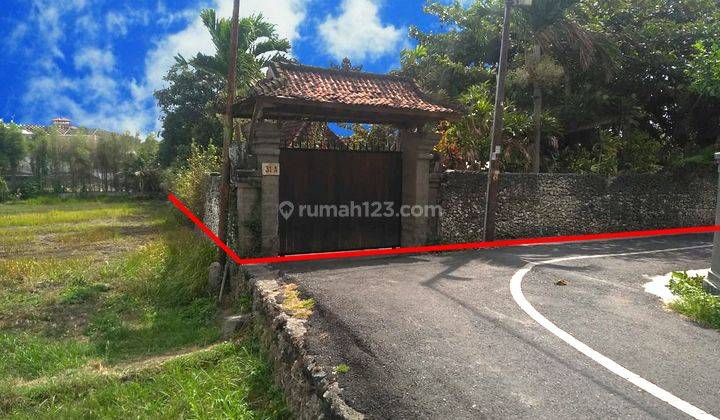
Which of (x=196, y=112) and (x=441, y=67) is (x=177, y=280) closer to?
(x=441, y=67)

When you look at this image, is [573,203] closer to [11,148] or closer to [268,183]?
[268,183]

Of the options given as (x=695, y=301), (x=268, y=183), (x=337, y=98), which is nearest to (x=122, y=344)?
(x=268, y=183)

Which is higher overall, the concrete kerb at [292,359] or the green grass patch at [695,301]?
the green grass patch at [695,301]

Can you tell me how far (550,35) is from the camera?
549 inches

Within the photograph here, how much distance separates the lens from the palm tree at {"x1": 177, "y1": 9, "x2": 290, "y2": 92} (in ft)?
51.6

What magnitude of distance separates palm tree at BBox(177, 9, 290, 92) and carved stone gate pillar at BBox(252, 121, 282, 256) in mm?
7929

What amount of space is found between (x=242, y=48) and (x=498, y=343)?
49.1 feet

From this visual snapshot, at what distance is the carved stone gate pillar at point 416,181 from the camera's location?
9.98 metres

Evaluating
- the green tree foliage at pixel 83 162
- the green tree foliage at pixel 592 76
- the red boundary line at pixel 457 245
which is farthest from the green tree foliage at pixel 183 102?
the red boundary line at pixel 457 245

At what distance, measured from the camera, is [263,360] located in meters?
5.61

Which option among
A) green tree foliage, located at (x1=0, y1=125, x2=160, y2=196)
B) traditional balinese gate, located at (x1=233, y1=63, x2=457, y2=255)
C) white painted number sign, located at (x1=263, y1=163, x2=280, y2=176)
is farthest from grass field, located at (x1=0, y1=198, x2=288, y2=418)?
green tree foliage, located at (x1=0, y1=125, x2=160, y2=196)

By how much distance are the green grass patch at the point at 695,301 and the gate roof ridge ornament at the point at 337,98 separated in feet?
16.3

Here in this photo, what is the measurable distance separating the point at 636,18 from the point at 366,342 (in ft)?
59.9

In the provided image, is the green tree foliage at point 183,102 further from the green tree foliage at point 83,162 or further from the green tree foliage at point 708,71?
the green tree foliage at point 708,71
